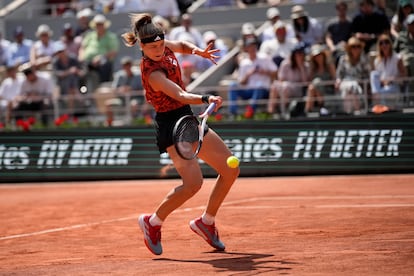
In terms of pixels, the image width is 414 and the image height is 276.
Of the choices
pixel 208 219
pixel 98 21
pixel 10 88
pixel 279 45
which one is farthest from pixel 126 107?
pixel 208 219

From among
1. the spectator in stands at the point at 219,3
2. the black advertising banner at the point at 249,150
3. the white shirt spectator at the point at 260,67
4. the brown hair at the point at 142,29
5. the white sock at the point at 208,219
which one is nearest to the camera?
the brown hair at the point at 142,29

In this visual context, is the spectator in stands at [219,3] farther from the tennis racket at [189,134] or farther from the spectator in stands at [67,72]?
the tennis racket at [189,134]

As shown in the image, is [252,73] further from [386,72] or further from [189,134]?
[189,134]

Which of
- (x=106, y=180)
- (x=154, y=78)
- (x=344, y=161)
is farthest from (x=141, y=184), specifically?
(x=154, y=78)

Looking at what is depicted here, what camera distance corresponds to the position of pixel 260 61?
60.8 feet

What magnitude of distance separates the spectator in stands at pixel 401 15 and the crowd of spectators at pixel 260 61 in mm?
23

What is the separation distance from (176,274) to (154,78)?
1.89 meters

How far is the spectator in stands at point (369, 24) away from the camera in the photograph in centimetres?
1812

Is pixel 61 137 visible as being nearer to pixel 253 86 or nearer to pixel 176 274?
pixel 253 86

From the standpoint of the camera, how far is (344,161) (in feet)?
53.2

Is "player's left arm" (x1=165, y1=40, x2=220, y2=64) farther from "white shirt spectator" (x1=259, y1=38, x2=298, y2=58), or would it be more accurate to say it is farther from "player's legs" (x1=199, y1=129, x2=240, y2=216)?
"white shirt spectator" (x1=259, y1=38, x2=298, y2=58)

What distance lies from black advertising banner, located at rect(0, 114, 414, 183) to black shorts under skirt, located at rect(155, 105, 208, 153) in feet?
26.3

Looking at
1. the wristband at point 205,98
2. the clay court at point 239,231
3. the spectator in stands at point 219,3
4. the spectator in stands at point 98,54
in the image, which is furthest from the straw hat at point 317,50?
the wristband at point 205,98

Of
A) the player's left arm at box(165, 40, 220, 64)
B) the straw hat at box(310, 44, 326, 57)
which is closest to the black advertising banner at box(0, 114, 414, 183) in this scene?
the straw hat at box(310, 44, 326, 57)
